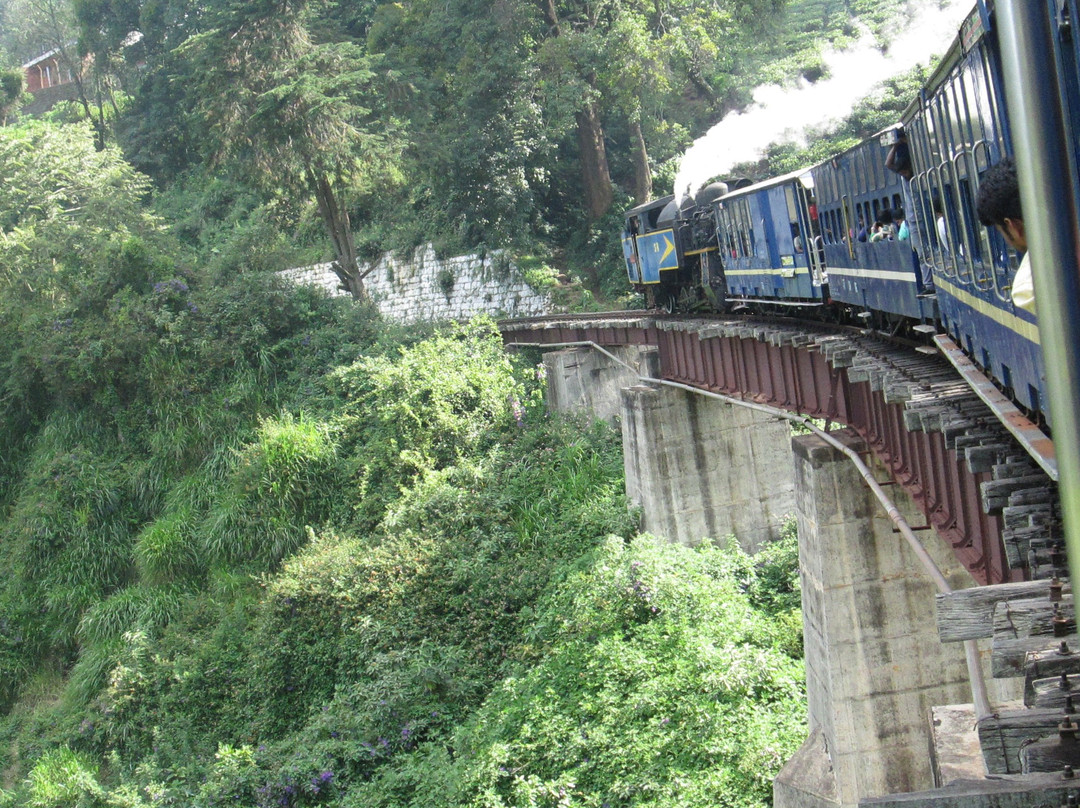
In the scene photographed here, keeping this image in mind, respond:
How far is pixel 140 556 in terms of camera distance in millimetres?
24984

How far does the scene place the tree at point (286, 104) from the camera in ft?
97.2

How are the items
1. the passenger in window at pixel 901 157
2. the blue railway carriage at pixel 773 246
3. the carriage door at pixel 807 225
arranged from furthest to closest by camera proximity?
the blue railway carriage at pixel 773 246, the carriage door at pixel 807 225, the passenger in window at pixel 901 157

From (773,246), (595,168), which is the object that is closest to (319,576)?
(773,246)

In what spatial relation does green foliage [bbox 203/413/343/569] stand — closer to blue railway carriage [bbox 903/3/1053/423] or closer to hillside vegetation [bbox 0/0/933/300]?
hillside vegetation [bbox 0/0/933/300]

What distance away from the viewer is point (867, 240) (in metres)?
12.3

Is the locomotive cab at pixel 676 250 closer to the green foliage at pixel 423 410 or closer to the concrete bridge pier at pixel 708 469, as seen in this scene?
the concrete bridge pier at pixel 708 469

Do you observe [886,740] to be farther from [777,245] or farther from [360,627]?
[360,627]

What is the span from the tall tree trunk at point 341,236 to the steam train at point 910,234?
1240 centimetres

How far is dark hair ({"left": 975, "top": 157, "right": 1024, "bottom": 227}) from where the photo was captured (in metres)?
3.90

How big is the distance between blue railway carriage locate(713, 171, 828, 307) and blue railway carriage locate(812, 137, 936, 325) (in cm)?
51

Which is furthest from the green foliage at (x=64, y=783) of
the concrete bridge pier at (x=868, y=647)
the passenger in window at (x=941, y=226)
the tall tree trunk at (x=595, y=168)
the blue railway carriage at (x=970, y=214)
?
the tall tree trunk at (x=595, y=168)

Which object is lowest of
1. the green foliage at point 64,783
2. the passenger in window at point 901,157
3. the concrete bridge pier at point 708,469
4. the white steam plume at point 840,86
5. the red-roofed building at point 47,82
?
the green foliage at point 64,783

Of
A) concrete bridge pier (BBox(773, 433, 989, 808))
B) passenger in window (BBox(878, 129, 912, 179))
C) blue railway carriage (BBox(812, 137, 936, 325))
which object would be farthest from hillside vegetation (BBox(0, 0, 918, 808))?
passenger in window (BBox(878, 129, 912, 179))

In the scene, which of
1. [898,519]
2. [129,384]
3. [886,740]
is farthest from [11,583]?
[898,519]
